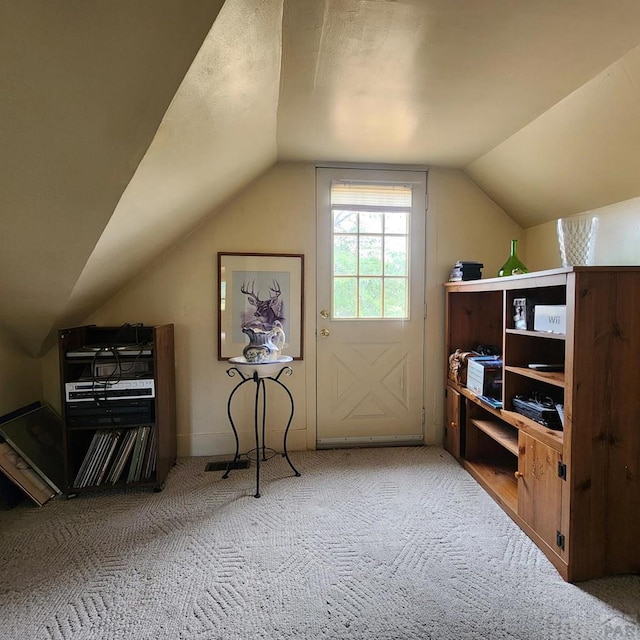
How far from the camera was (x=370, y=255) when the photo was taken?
9.40 ft

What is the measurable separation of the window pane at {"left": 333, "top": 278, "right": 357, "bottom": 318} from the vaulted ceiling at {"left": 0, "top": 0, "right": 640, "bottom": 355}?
39.6 inches

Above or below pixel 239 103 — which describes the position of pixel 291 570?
below

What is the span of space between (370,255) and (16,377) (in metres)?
2.61

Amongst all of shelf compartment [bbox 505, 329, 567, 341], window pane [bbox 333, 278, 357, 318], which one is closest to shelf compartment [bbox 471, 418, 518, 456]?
shelf compartment [bbox 505, 329, 567, 341]

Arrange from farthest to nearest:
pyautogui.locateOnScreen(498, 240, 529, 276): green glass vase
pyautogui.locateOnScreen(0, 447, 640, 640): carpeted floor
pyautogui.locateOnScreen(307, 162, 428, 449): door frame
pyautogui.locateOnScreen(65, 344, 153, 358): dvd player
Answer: pyautogui.locateOnScreen(307, 162, 428, 449): door frame → pyautogui.locateOnScreen(498, 240, 529, 276): green glass vase → pyautogui.locateOnScreen(65, 344, 153, 358): dvd player → pyautogui.locateOnScreen(0, 447, 640, 640): carpeted floor

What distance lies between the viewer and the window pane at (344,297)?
2.86 m

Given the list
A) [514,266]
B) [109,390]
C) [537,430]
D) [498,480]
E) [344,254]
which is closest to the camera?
[537,430]

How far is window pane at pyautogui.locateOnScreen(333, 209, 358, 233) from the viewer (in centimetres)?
284

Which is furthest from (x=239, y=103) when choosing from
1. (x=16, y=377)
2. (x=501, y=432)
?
(x=501, y=432)

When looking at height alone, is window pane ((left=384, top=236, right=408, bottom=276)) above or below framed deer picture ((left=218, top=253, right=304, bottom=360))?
above

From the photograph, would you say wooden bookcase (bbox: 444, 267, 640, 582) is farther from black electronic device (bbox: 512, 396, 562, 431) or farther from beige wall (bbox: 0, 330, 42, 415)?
beige wall (bbox: 0, 330, 42, 415)

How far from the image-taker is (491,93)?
1.75m

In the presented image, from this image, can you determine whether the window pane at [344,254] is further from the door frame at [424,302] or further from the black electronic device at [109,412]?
the black electronic device at [109,412]

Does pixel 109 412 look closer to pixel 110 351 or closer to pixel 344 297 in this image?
pixel 110 351
